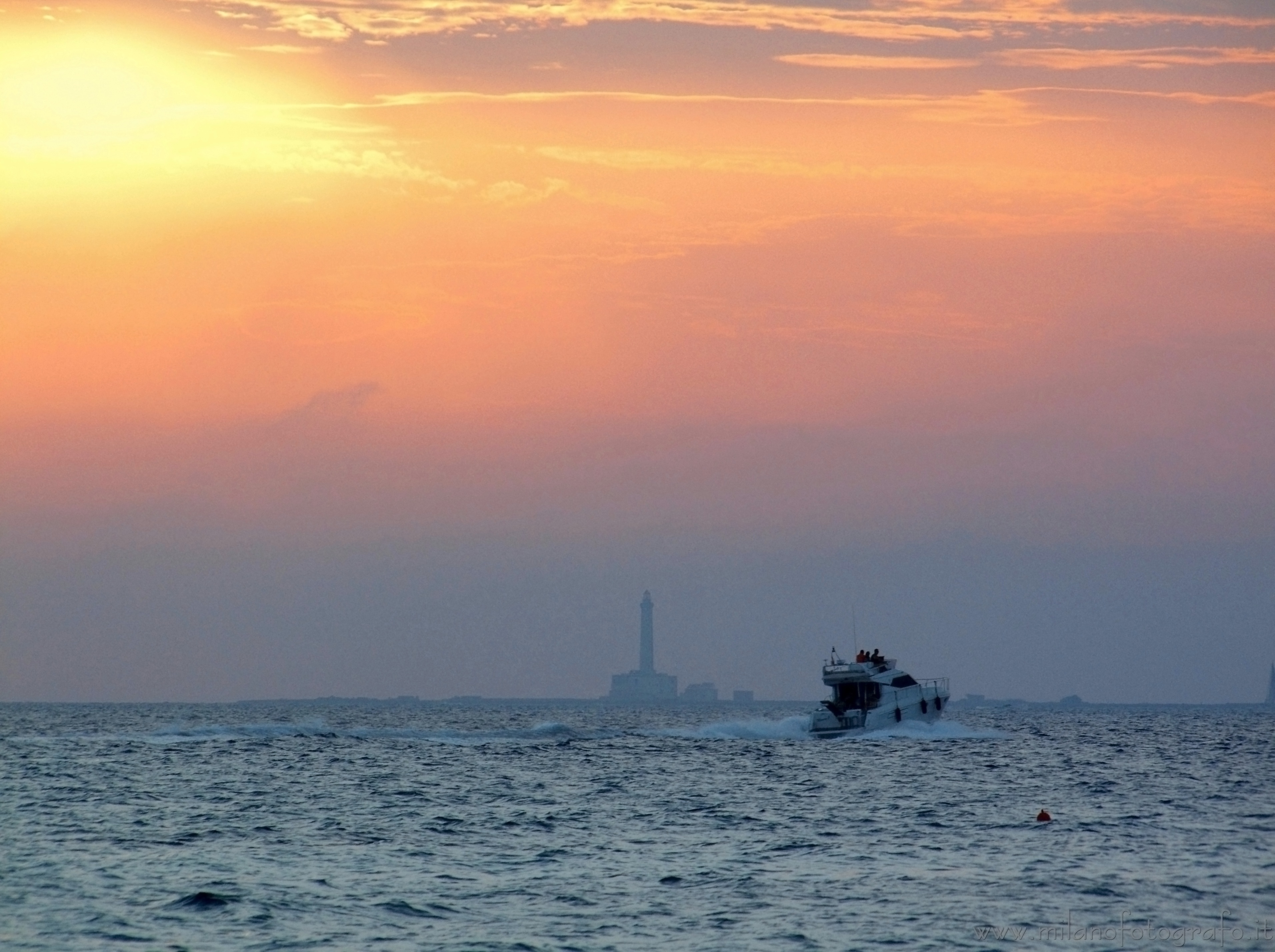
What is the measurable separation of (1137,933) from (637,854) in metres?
17.4

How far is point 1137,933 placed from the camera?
110 feet

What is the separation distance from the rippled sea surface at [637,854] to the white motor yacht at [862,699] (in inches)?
686

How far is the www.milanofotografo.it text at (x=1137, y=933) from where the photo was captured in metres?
32.7

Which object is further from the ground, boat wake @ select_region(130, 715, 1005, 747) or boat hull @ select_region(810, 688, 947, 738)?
boat hull @ select_region(810, 688, 947, 738)

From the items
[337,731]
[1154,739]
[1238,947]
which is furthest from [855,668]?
[1238,947]

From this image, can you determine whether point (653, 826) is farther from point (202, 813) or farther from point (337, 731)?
point (337, 731)

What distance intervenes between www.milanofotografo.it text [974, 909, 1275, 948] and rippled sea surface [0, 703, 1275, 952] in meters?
0.09

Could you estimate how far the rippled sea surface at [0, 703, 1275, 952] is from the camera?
3466 cm

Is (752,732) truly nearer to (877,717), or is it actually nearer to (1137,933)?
(877,717)

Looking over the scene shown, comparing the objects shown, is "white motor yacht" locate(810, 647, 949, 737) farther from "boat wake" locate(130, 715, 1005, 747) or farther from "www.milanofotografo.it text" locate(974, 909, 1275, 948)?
"www.milanofotografo.it text" locate(974, 909, 1275, 948)

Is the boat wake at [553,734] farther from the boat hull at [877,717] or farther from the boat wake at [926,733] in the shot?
the boat hull at [877,717]

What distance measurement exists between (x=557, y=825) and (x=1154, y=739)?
301ft

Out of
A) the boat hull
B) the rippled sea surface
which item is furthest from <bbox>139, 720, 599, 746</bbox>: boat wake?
the rippled sea surface

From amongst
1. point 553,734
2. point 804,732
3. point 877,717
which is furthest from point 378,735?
point 877,717
